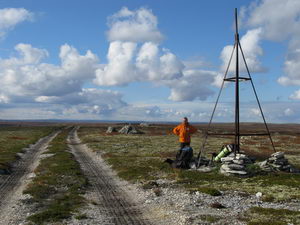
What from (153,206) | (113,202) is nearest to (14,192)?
(113,202)

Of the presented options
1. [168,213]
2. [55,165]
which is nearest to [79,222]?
[168,213]

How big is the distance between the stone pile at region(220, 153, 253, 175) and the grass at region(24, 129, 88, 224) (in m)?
10.2

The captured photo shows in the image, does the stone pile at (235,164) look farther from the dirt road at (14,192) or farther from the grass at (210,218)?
the dirt road at (14,192)

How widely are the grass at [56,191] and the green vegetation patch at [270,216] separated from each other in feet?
25.7

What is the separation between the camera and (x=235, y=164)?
25.1 metres

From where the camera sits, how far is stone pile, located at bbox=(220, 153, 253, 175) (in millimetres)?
24392

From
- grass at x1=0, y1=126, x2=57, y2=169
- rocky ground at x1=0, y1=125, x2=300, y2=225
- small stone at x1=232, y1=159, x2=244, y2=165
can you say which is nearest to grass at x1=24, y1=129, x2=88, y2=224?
rocky ground at x1=0, y1=125, x2=300, y2=225

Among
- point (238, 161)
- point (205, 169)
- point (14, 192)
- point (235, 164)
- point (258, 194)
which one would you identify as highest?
point (238, 161)

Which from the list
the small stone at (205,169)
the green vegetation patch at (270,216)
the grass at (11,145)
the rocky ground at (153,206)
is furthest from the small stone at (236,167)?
the grass at (11,145)

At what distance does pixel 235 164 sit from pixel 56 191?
1306cm

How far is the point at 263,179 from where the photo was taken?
22.6 m

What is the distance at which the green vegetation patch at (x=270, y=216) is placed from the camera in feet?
44.3

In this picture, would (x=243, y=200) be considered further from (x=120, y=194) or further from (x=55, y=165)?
(x=55, y=165)

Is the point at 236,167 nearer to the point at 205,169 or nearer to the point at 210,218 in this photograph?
the point at 205,169
